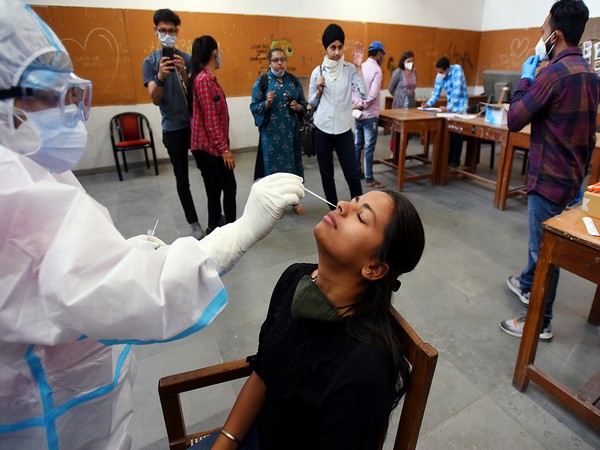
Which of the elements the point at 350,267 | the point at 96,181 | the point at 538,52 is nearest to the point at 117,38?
the point at 96,181

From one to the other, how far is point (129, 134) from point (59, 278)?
5114 mm

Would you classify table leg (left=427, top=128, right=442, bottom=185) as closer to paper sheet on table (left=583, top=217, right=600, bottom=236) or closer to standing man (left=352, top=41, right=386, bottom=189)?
standing man (left=352, top=41, right=386, bottom=189)

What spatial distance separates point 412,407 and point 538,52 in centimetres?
200

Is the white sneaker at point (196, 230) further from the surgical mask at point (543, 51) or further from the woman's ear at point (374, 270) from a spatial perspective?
the surgical mask at point (543, 51)

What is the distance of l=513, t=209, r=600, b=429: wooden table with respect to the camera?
133 cm

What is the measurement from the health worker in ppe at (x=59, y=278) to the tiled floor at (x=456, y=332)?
869 millimetres

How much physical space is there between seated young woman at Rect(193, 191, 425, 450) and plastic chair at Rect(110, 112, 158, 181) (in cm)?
462

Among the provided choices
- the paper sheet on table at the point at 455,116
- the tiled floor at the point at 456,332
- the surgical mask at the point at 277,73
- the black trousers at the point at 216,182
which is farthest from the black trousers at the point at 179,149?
the paper sheet on table at the point at 455,116

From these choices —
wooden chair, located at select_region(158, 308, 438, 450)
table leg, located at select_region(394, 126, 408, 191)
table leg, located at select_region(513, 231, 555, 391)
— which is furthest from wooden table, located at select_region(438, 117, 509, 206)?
wooden chair, located at select_region(158, 308, 438, 450)

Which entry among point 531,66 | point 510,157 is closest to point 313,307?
point 531,66

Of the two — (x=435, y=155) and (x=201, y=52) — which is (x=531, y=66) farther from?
(x=435, y=155)

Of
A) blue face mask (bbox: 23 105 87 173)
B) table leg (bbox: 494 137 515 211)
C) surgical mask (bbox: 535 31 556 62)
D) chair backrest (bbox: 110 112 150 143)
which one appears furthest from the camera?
chair backrest (bbox: 110 112 150 143)

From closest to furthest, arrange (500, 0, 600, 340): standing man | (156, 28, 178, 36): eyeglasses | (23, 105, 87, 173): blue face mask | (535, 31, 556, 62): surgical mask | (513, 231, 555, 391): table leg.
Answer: (23, 105, 87, 173): blue face mask < (513, 231, 555, 391): table leg < (500, 0, 600, 340): standing man < (535, 31, 556, 62): surgical mask < (156, 28, 178, 36): eyeglasses

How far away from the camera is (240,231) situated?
966 millimetres
